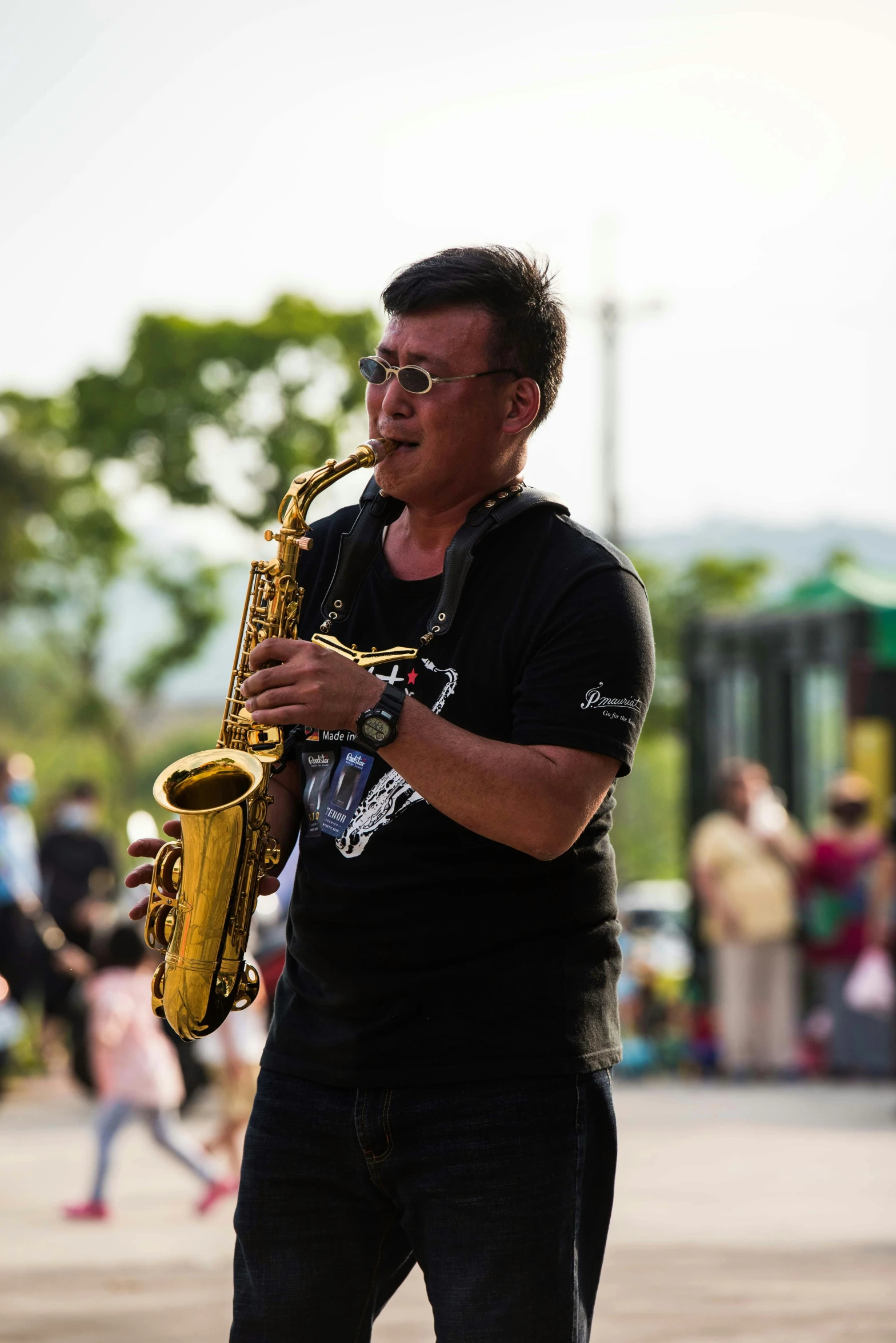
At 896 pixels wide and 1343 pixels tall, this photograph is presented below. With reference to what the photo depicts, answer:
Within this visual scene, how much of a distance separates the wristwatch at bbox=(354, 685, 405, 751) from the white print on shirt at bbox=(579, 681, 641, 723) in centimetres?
25

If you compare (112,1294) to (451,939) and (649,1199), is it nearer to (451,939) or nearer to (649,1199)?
(649,1199)

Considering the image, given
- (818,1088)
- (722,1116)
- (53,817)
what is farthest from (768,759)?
(53,817)

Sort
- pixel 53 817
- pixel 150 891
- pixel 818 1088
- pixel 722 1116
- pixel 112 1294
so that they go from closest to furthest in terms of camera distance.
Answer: pixel 150 891 < pixel 112 1294 < pixel 722 1116 < pixel 818 1088 < pixel 53 817

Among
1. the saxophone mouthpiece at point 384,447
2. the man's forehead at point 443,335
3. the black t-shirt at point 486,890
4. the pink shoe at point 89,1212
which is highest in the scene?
the man's forehead at point 443,335

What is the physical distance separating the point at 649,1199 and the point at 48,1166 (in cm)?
270

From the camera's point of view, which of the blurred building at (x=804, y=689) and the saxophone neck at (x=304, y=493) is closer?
→ the saxophone neck at (x=304, y=493)

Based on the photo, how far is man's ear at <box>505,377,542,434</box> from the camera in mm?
2764

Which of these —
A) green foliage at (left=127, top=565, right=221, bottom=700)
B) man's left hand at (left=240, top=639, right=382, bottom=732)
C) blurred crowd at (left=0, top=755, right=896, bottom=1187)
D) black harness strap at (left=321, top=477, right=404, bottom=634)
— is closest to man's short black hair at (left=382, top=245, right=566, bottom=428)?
black harness strap at (left=321, top=477, right=404, bottom=634)

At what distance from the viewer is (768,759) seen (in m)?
12.6

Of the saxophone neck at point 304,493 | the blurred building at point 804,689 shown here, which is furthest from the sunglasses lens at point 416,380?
the blurred building at point 804,689

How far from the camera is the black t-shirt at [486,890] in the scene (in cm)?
257

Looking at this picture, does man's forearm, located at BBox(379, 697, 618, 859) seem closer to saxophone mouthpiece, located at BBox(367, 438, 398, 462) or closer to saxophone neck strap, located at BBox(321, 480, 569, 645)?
saxophone neck strap, located at BBox(321, 480, 569, 645)

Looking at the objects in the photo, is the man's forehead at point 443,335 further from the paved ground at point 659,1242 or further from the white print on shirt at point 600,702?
the paved ground at point 659,1242

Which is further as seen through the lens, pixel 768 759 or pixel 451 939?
pixel 768 759
